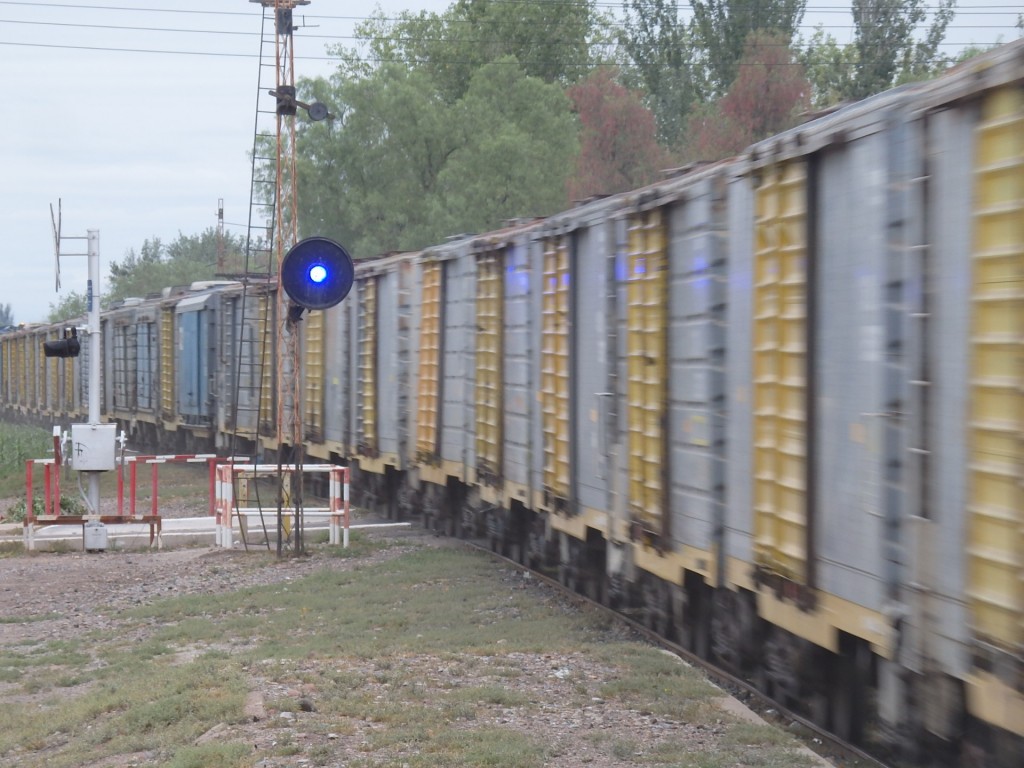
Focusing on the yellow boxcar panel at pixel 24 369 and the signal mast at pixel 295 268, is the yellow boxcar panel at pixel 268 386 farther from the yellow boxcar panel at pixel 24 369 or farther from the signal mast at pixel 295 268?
the yellow boxcar panel at pixel 24 369

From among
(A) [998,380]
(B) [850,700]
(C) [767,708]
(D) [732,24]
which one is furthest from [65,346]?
(D) [732,24]

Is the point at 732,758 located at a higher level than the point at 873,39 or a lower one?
lower

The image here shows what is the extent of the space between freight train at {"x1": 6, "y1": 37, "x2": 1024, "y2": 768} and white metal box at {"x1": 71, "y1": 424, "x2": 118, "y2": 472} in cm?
432

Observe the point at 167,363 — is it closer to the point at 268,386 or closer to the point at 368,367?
the point at 268,386

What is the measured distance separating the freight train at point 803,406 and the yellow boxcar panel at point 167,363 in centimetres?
1750

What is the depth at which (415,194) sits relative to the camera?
48781 millimetres

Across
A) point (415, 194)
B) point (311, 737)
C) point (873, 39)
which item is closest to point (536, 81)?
point (415, 194)

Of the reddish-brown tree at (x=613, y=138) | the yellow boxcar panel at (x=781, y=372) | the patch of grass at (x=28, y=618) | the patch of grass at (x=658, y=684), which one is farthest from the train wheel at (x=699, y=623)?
the reddish-brown tree at (x=613, y=138)

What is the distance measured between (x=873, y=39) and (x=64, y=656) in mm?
46722

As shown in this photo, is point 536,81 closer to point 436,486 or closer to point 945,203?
point 436,486

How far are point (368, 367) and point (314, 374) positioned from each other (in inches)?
123

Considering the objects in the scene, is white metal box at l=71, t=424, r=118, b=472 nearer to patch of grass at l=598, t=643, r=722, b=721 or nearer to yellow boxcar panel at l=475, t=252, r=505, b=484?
yellow boxcar panel at l=475, t=252, r=505, b=484

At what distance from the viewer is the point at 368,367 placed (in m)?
19.8

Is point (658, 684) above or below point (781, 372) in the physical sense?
below
